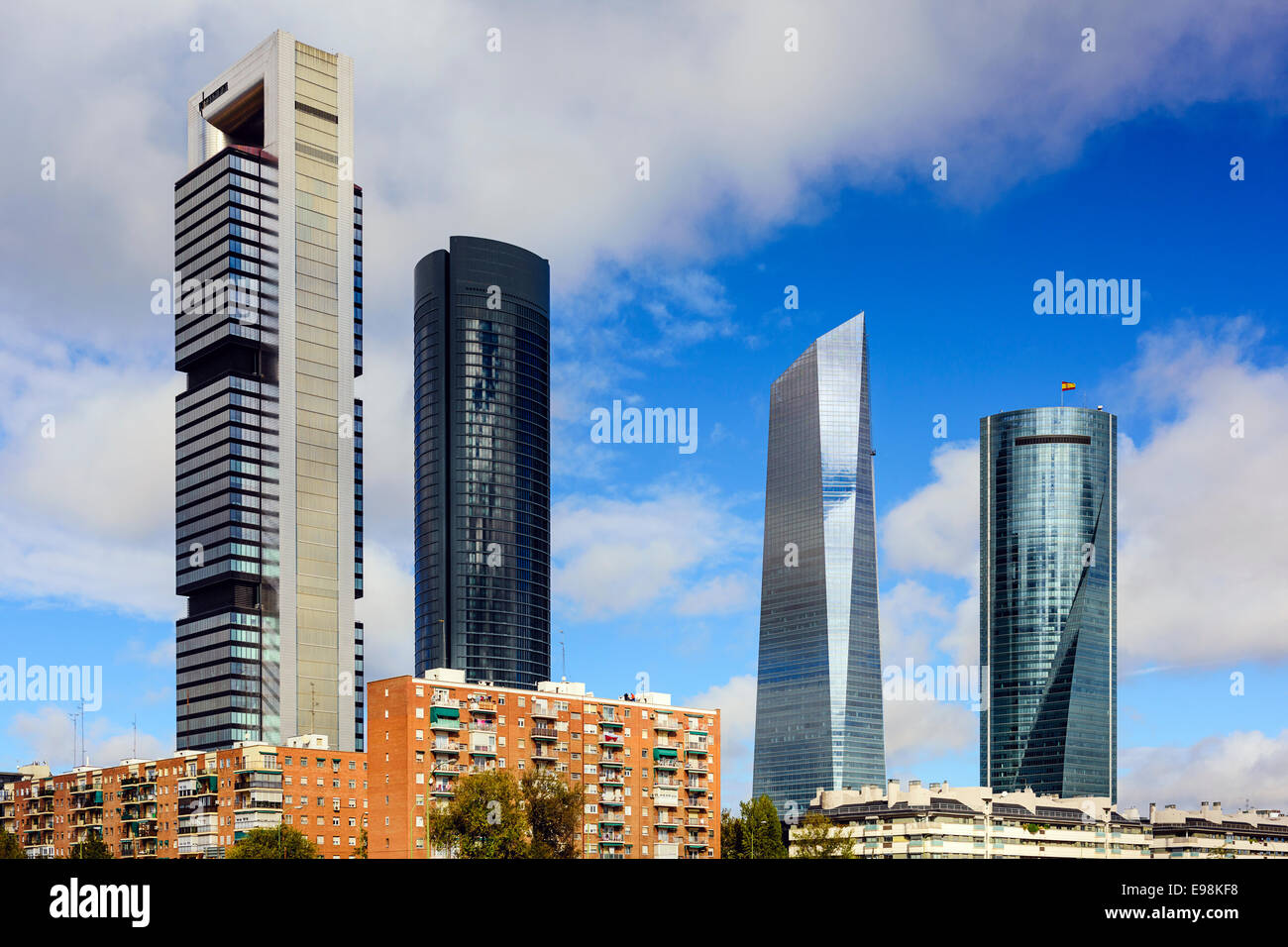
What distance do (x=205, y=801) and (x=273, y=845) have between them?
38417mm

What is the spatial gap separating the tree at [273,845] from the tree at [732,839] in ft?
142

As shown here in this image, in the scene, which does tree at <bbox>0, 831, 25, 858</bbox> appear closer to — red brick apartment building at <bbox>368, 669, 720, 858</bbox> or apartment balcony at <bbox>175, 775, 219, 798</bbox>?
apartment balcony at <bbox>175, 775, 219, 798</bbox>

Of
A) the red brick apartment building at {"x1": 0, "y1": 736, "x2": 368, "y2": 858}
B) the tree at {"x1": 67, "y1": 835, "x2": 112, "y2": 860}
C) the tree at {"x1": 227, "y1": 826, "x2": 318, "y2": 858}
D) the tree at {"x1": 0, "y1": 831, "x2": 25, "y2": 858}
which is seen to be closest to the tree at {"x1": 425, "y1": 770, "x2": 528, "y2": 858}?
the tree at {"x1": 227, "y1": 826, "x2": 318, "y2": 858}

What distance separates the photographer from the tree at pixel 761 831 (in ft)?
471

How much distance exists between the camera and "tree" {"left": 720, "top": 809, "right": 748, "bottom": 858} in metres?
148

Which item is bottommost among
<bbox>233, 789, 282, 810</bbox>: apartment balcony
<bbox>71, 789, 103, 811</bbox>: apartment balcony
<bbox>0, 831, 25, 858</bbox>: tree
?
<bbox>0, 831, 25, 858</bbox>: tree

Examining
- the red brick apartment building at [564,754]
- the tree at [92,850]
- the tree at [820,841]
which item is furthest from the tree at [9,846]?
the tree at [820,841]

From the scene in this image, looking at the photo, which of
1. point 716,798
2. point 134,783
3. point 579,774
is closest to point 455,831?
point 579,774

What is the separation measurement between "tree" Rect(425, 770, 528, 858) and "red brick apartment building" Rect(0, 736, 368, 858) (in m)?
39.1
